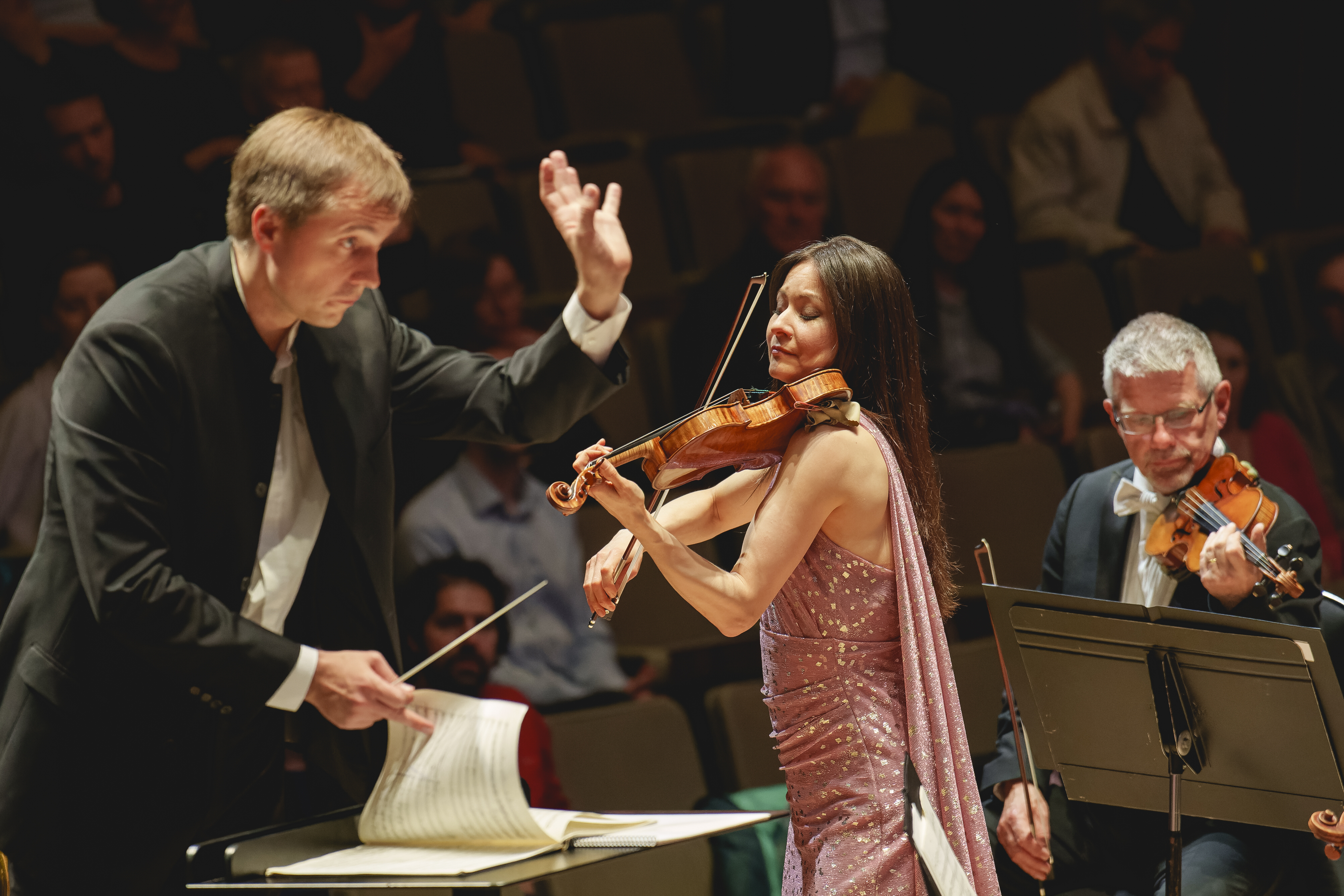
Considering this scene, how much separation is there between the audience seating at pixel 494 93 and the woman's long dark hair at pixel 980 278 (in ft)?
3.63

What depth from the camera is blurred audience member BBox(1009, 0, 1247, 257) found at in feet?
14.0

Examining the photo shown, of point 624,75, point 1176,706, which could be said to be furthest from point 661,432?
point 624,75

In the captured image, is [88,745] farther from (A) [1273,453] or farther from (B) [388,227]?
(A) [1273,453]

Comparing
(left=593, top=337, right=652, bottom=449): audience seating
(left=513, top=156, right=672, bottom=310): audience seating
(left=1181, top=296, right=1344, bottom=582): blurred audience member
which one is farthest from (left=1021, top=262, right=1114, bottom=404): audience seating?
(left=593, top=337, right=652, bottom=449): audience seating

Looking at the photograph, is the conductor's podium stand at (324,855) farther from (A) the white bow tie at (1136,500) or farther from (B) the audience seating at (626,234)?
(B) the audience seating at (626,234)

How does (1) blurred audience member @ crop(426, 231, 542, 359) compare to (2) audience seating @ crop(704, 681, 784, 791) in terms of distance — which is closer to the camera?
(2) audience seating @ crop(704, 681, 784, 791)

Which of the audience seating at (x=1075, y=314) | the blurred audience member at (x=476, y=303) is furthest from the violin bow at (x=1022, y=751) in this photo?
the audience seating at (x=1075, y=314)

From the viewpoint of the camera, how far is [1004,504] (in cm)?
372

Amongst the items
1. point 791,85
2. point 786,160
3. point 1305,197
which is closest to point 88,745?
point 786,160

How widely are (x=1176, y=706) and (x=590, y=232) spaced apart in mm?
1143

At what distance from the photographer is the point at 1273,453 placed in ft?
13.2

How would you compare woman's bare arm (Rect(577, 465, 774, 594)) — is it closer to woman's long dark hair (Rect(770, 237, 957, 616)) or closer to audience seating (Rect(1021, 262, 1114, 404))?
woman's long dark hair (Rect(770, 237, 957, 616))

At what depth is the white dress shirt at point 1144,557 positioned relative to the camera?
2.52 metres

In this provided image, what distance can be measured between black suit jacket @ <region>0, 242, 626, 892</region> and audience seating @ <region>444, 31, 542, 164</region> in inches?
73.8
